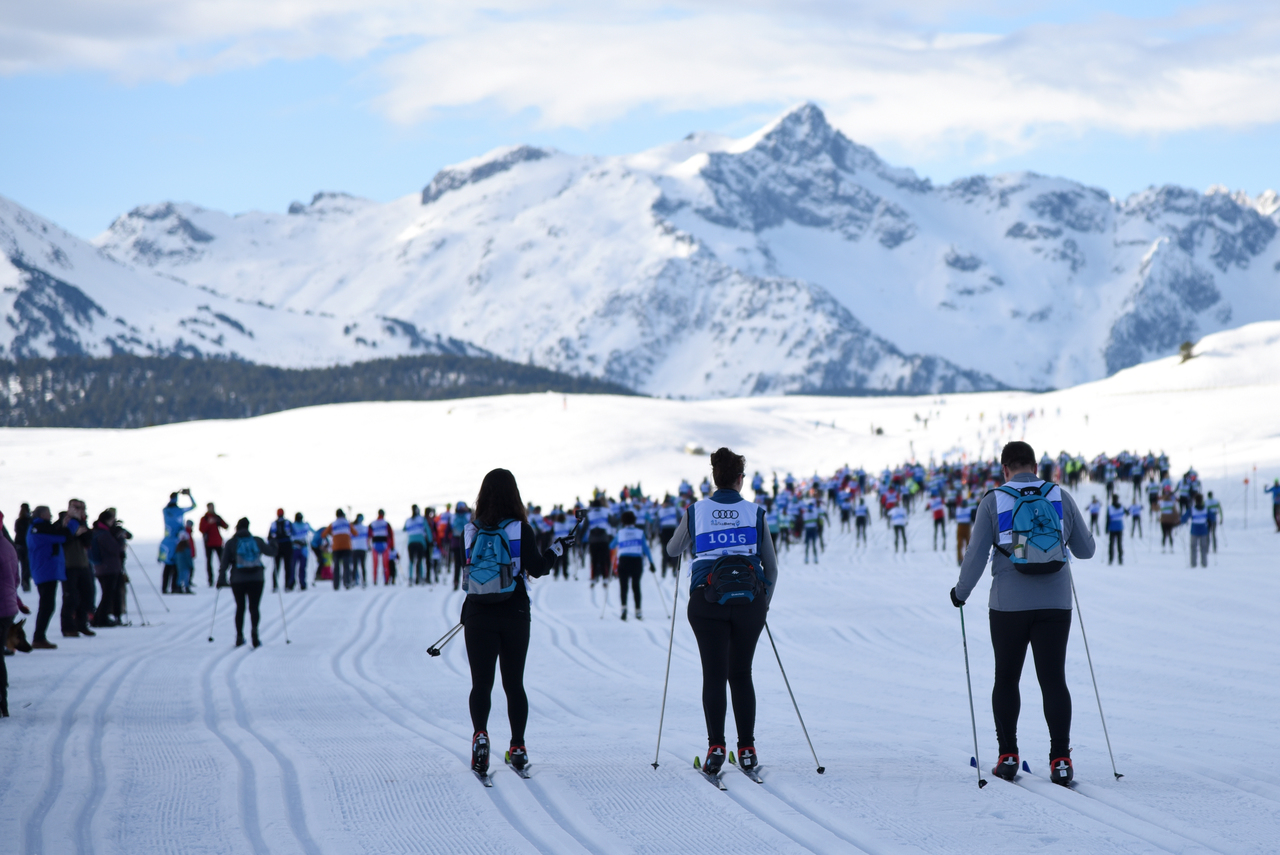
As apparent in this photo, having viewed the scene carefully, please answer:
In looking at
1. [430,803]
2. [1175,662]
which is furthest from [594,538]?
[430,803]

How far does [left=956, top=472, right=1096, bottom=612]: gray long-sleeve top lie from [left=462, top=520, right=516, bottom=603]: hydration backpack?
7.52ft

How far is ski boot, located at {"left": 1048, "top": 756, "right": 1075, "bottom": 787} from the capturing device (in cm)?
611

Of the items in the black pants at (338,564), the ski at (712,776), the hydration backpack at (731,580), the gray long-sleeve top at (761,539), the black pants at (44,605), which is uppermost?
the gray long-sleeve top at (761,539)

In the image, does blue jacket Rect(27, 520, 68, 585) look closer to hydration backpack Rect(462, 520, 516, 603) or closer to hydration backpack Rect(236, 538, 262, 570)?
hydration backpack Rect(236, 538, 262, 570)

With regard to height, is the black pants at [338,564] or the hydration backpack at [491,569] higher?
the hydration backpack at [491,569]

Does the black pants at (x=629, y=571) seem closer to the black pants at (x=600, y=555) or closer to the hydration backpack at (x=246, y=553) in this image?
the black pants at (x=600, y=555)

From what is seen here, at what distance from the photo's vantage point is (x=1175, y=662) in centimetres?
1150

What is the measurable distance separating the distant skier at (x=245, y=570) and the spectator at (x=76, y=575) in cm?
167

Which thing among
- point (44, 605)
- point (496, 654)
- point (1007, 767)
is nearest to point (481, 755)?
point (496, 654)

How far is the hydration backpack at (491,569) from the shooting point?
6.45 metres

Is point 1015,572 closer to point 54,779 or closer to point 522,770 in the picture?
point 522,770

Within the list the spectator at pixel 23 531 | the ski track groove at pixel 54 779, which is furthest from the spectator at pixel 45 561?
the spectator at pixel 23 531

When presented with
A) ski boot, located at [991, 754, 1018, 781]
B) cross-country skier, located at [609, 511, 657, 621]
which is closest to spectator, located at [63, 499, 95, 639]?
cross-country skier, located at [609, 511, 657, 621]

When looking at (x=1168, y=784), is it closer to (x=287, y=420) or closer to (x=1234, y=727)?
(x=1234, y=727)
